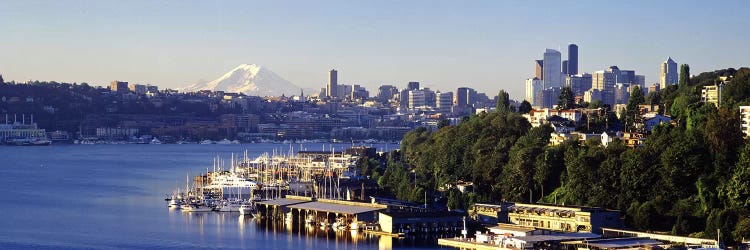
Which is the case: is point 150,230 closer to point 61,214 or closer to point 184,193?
point 61,214

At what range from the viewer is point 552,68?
3462 inches

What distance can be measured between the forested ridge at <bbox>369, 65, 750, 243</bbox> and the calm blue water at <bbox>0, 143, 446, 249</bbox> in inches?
137

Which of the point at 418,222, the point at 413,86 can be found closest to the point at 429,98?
the point at 413,86

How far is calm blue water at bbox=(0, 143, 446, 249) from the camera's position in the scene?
22141 mm

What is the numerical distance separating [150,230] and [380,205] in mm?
3970

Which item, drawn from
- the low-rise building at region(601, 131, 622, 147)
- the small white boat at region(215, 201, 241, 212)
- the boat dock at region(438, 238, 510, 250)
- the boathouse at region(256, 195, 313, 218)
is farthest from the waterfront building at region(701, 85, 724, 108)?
the small white boat at region(215, 201, 241, 212)

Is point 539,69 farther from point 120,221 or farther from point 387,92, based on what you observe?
point 120,221

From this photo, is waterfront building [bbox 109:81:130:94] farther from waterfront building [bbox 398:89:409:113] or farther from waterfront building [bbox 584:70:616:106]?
waterfront building [bbox 584:70:616:106]

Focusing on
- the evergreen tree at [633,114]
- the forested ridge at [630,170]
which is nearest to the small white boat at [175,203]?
the forested ridge at [630,170]

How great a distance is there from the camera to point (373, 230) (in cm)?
2362

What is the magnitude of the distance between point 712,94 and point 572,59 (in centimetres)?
5949

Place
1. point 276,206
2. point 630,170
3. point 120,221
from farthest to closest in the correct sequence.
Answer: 1. point 276,206
2. point 120,221
3. point 630,170

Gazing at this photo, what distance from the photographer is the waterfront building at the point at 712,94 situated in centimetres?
2906

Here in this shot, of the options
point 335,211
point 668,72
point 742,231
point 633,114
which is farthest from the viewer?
point 668,72
